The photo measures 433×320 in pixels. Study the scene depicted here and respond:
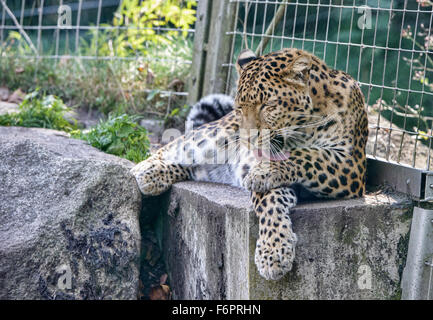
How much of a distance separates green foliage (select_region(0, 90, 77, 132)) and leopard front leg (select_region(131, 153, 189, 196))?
195cm

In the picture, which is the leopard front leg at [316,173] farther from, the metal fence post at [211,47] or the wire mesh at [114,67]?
the wire mesh at [114,67]

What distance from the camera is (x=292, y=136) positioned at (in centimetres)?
467

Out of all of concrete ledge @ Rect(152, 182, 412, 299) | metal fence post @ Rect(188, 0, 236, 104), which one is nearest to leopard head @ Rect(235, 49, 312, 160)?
concrete ledge @ Rect(152, 182, 412, 299)

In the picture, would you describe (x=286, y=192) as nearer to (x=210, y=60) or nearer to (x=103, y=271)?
(x=103, y=271)

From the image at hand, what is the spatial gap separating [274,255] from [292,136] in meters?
1.11

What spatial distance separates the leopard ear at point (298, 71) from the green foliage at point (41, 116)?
3711 millimetres

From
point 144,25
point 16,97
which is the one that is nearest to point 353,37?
point 144,25

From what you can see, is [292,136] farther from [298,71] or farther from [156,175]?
[156,175]

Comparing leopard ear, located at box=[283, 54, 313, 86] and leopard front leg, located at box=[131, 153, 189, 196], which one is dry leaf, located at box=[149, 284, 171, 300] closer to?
leopard front leg, located at box=[131, 153, 189, 196]

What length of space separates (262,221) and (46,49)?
6323 mm

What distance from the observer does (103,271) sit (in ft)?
15.9

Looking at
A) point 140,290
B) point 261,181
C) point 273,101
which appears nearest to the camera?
point 261,181

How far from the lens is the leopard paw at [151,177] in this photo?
555cm
